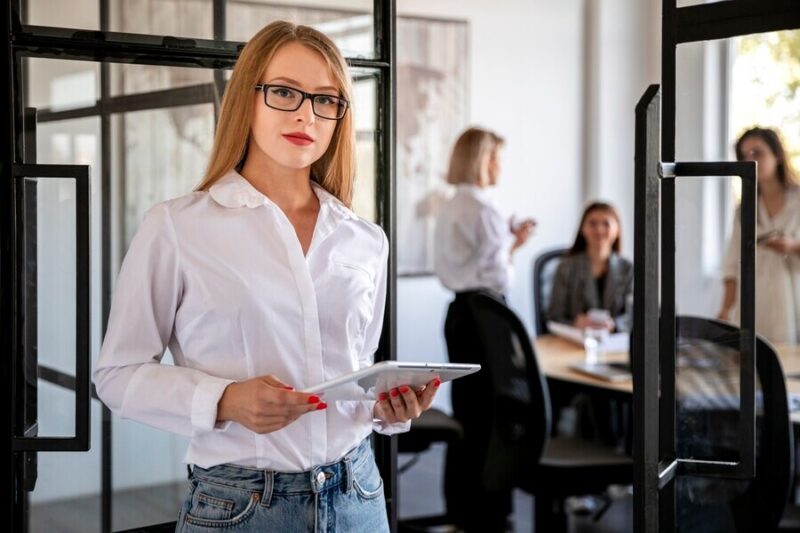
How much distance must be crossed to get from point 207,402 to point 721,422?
110 centimetres

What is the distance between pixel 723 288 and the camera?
200cm

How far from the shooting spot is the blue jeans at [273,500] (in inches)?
55.9

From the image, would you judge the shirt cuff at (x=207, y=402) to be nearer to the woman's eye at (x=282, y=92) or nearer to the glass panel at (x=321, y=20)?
the woman's eye at (x=282, y=92)

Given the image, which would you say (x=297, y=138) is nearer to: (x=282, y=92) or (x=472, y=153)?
(x=282, y=92)

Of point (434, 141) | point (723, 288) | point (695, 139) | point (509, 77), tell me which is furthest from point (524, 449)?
point (509, 77)

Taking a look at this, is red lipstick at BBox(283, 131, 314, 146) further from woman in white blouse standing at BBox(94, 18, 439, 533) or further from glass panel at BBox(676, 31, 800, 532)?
glass panel at BBox(676, 31, 800, 532)

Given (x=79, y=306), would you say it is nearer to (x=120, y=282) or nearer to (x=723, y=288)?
(x=120, y=282)

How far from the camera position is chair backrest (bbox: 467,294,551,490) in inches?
125

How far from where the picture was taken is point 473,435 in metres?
3.47

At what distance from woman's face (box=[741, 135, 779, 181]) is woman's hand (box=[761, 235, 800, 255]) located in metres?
0.15

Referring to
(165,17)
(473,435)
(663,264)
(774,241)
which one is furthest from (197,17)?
(473,435)

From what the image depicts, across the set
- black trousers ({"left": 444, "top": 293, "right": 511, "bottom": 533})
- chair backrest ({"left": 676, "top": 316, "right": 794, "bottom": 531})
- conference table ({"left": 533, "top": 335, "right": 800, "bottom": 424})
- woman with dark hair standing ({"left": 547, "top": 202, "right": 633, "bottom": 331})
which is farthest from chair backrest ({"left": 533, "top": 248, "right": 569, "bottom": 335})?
chair backrest ({"left": 676, "top": 316, "right": 794, "bottom": 531})

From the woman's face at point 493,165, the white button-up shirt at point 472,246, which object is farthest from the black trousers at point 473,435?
the woman's face at point 493,165

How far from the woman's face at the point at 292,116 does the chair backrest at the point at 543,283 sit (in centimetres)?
348
